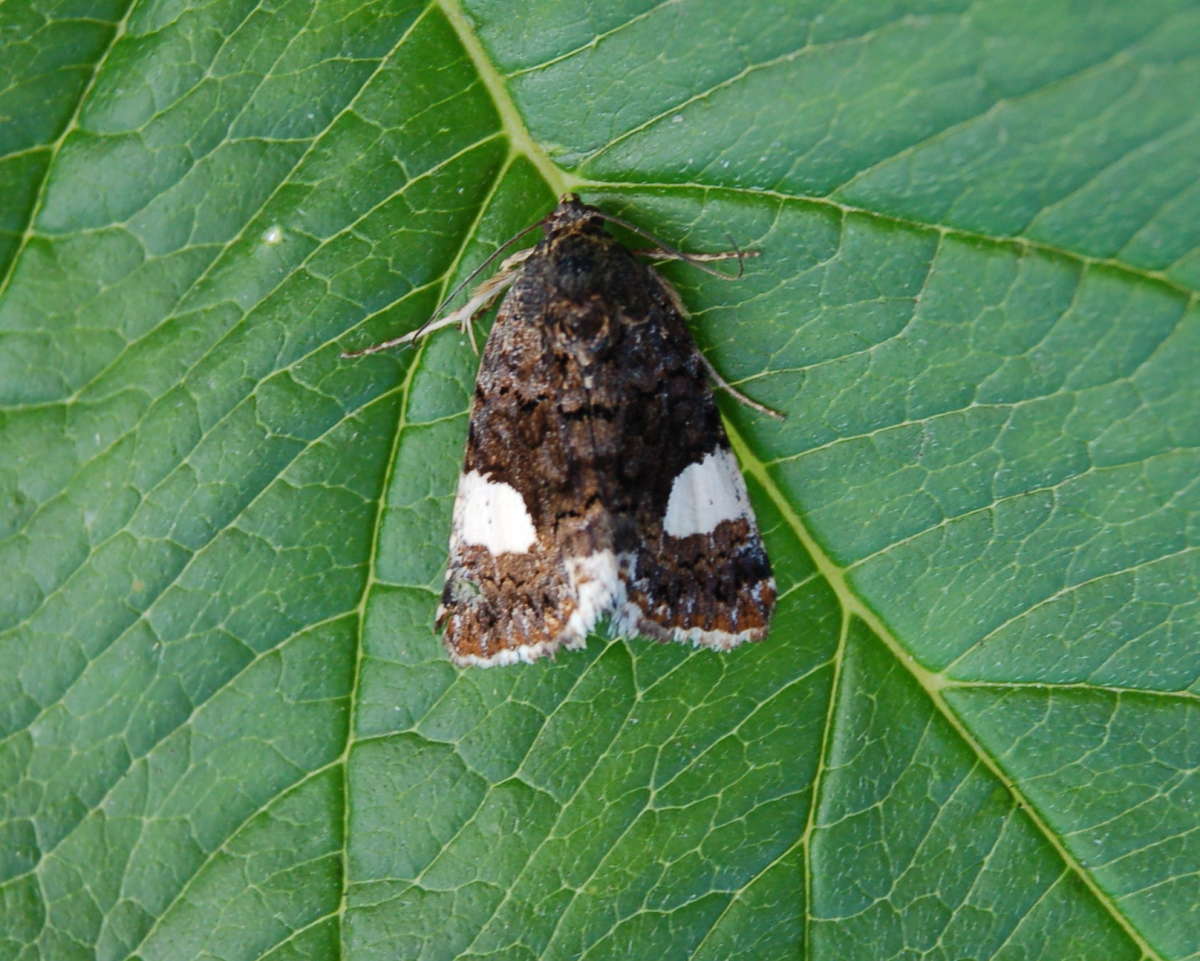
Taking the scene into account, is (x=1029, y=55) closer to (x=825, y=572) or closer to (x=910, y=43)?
(x=910, y=43)

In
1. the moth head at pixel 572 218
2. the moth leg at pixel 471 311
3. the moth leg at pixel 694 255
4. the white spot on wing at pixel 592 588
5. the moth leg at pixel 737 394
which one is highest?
the moth head at pixel 572 218

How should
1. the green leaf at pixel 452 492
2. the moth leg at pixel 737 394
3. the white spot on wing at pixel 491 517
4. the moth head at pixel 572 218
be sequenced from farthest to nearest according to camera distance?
the white spot on wing at pixel 491 517
the moth leg at pixel 737 394
the moth head at pixel 572 218
the green leaf at pixel 452 492

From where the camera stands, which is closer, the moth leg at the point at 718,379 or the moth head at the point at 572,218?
the moth head at the point at 572,218

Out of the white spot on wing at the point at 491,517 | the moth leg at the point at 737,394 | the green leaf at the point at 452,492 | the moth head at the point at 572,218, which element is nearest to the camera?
the green leaf at the point at 452,492

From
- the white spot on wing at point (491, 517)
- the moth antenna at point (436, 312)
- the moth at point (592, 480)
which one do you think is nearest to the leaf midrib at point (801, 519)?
the moth at point (592, 480)

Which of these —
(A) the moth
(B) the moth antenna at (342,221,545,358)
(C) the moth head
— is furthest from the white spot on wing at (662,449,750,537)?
(B) the moth antenna at (342,221,545,358)

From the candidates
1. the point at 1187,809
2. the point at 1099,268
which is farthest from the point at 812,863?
the point at 1099,268

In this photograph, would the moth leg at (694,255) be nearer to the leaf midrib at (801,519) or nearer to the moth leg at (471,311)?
the leaf midrib at (801,519)

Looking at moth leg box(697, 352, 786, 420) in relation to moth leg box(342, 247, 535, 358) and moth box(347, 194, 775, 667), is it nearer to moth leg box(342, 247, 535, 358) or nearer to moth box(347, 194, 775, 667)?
moth box(347, 194, 775, 667)
